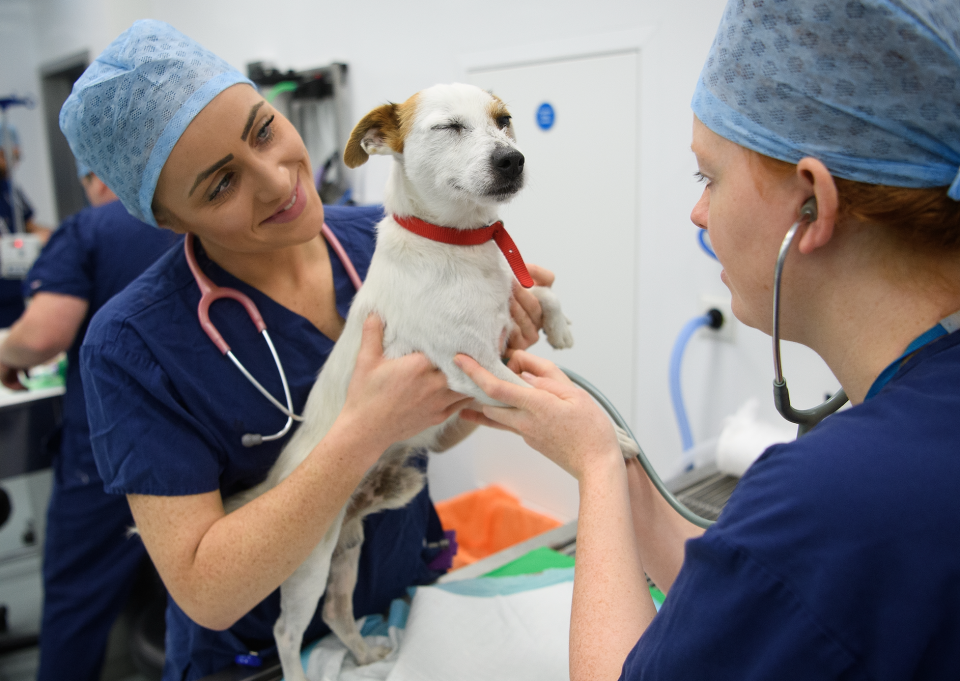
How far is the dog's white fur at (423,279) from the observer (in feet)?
3.28

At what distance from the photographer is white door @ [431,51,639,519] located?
1859mm

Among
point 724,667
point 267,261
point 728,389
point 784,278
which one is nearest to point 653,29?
point 728,389

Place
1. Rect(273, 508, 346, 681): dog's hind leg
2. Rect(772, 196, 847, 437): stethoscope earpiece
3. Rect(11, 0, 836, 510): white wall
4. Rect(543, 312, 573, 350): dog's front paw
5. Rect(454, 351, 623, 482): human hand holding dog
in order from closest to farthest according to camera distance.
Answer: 1. Rect(772, 196, 847, 437): stethoscope earpiece
2. Rect(454, 351, 623, 482): human hand holding dog
3. Rect(273, 508, 346, 681): dog's hind leg
4. Rect(543, 312, 573, 350): dog's front paw
5. Rect(11, 0, 836, 510): white wall

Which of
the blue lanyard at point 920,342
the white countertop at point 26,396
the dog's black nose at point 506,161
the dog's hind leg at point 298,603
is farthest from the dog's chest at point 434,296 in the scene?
the white countertop at point 26,396

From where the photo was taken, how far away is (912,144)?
529 mm

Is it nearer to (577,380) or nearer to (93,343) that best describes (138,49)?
(93,343)

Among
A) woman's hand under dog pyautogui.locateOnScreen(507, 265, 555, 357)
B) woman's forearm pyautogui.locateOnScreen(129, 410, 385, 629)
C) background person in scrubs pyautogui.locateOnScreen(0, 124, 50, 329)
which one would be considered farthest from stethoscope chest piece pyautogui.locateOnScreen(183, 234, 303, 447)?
background person in scrubs pyautogui.locateOnScreen(0, 124, 50, 329)

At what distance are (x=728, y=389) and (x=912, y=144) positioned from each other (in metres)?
1.34

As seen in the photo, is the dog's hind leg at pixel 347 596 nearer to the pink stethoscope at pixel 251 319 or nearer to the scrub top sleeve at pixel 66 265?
the pink stethoscope at pixel 251 319

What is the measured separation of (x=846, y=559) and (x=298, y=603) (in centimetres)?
83

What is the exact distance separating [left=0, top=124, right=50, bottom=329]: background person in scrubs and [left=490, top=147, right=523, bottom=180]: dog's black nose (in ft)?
11.9

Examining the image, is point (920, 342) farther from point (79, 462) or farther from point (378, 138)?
point (79, 462)

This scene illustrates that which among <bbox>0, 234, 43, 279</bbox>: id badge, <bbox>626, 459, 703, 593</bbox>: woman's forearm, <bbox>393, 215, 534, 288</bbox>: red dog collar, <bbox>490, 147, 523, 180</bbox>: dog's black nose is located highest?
<bbox>490, 147, 523, 180</bbox>: dog's black nose

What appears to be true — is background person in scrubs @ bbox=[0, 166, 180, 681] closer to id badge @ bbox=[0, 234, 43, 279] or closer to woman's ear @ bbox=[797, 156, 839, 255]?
id badge @ bbox=[0, 234, 43, 279]
